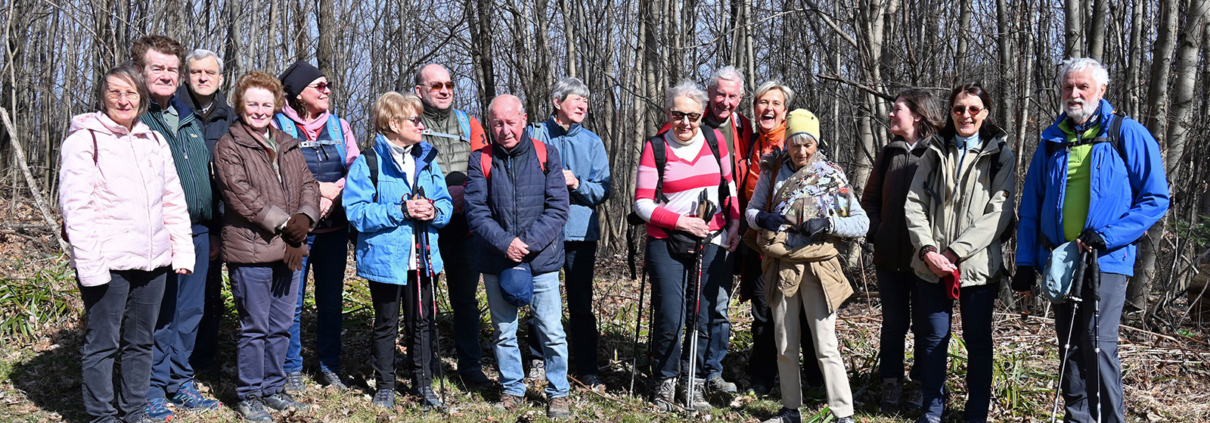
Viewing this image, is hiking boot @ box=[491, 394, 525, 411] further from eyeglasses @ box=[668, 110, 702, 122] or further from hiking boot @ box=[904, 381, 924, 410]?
hiking boot @ box=[904, 381, 924, 410]

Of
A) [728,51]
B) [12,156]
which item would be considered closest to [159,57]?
[728,51]

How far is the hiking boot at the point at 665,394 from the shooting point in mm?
4672

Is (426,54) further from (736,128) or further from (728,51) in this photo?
(736,128)

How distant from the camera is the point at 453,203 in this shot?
489 centimetres

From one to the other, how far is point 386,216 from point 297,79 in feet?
3.80

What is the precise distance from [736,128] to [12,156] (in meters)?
12.9

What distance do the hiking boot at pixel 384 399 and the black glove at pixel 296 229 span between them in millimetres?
1032

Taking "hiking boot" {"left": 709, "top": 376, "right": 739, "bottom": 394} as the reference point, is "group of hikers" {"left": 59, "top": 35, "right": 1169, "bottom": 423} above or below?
above

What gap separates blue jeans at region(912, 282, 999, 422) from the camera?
162 inches

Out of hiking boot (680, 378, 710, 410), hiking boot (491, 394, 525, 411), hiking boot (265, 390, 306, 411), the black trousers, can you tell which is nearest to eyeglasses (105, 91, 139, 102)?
the black trousers

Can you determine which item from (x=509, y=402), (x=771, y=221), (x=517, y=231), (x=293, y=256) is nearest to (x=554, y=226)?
(x=517, y=231)

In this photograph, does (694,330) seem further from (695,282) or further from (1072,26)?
(1072,26)

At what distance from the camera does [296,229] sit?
13.9 feet

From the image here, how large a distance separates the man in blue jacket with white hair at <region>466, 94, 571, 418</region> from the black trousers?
407 millimetres
